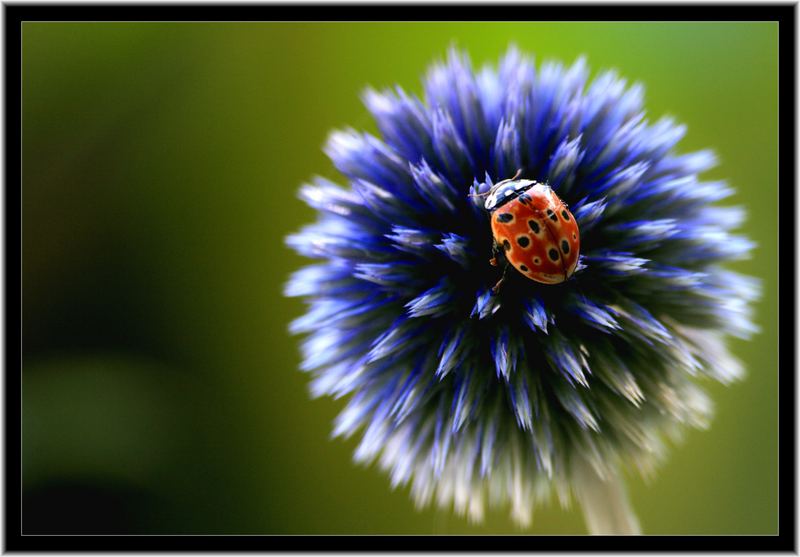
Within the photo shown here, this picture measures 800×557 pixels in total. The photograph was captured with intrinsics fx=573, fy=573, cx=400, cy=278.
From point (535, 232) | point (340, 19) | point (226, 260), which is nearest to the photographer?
point (535, 232)

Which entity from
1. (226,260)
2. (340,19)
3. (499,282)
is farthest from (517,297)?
(226,260)

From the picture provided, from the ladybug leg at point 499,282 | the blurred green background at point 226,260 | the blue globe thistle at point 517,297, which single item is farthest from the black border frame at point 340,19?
the blurred green background at point 226,260

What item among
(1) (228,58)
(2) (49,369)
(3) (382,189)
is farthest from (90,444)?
(3) (382,189)

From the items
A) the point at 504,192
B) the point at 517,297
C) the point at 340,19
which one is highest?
the point at 340,19

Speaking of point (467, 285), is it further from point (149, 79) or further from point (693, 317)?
point (149, 79)

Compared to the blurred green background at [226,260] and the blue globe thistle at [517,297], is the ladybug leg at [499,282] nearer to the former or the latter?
the blue globe thistle at [517,297]

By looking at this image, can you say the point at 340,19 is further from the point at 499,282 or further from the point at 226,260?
the point at 226,260

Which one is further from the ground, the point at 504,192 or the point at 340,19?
the point at 340,19

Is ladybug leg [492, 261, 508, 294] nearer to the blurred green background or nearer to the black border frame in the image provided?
the black border frame
